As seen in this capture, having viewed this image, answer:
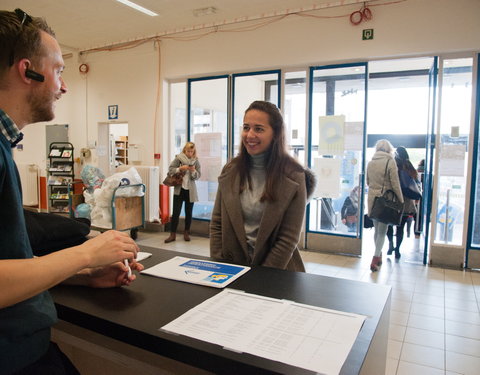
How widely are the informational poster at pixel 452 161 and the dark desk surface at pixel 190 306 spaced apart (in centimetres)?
371

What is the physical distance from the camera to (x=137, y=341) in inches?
35.9

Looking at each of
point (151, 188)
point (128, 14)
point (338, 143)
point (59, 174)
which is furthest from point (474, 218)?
point (59, 174)

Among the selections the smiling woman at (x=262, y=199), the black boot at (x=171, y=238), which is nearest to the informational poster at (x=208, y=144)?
the black boot at (x=171, y=238)

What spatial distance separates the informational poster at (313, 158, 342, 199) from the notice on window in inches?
162

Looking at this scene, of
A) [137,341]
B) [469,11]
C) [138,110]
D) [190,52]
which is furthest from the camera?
[138,110]

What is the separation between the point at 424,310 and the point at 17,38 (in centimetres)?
346

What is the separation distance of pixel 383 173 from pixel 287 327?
3.67m

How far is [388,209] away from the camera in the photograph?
162 inches

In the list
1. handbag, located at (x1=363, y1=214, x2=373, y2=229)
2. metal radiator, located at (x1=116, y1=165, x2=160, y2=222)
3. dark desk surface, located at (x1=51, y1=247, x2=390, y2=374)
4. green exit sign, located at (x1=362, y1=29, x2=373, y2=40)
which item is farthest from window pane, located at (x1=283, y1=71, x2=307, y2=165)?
dark desk surface, located at (x1=51, y1=247, x2=390, y2=374)

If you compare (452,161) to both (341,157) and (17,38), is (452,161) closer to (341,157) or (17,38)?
(341,157)

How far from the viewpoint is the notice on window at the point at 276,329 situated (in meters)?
0.80

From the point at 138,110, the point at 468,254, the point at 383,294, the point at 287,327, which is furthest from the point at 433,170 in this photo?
the point at 138,110

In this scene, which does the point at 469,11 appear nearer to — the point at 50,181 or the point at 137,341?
the point at 137,341

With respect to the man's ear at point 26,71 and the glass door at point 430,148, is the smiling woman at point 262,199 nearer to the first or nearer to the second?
the man's ear at point 26,71
